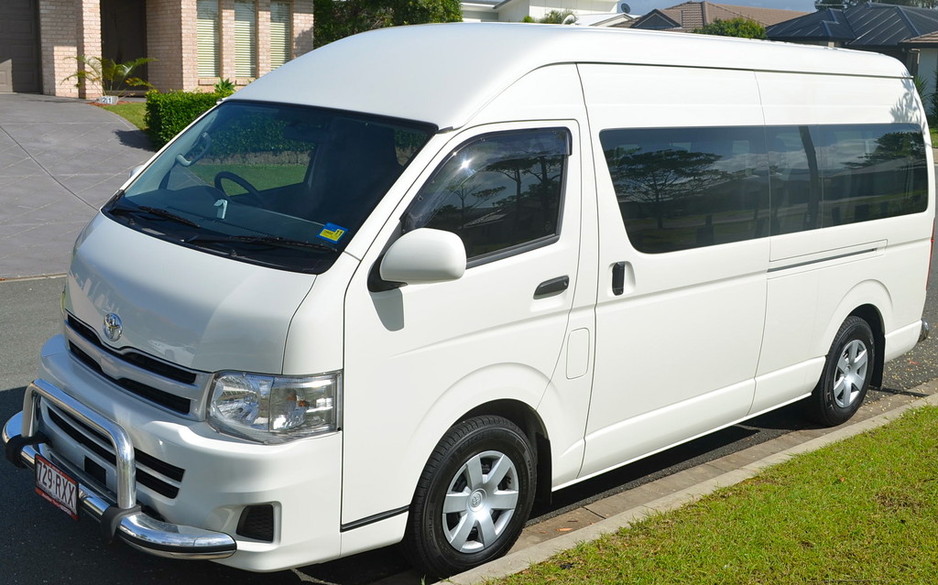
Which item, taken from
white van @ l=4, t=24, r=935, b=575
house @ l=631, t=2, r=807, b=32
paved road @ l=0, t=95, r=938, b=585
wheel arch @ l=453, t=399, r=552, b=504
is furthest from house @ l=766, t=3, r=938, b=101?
wheel arch @ l=453, t=399, r=552, b=504

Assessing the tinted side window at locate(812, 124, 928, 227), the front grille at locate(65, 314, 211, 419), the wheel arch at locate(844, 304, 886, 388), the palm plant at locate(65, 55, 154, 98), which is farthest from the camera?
the palm plant at locate(65, 55, 154, 98)

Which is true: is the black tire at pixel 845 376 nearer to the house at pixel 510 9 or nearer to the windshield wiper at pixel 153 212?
the windshield wiper at pixel 153 212

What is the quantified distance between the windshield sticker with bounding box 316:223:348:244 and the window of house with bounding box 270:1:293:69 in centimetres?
2321

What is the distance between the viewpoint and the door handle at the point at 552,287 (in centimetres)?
471

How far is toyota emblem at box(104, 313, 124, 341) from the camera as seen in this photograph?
4336mm

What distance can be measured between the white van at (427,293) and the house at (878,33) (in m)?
41.8

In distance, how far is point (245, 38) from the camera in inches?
1024

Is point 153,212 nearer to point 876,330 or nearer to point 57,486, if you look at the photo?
point 57,486

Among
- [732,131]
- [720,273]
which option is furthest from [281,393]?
[732,131]

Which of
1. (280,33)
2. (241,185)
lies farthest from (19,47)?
(241,185)

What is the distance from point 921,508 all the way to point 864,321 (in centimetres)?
210

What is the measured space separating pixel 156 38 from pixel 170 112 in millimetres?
7476

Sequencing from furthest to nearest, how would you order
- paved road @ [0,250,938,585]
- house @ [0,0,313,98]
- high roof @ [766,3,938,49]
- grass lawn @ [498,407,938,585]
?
high roof @ [766,3,938,49], house @ [0,0,313,98], paved road @ [0,250,938,585], grass lawn @ [498,407,938,585]

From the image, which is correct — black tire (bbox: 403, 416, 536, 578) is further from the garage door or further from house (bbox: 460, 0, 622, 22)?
house (bbox: 460, 0, 622, 22)
